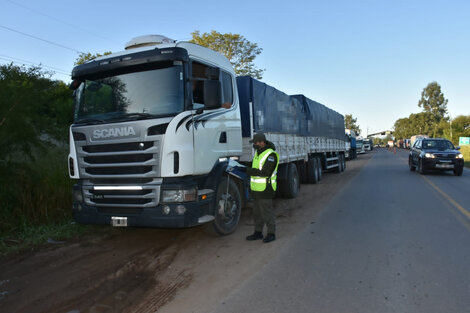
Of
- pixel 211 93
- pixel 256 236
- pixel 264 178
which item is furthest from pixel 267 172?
pixel 211 93

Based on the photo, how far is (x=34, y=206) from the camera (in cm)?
670

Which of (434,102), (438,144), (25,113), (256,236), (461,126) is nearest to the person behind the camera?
(256,236)

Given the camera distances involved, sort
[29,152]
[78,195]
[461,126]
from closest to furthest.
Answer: [78,195] → [29,152] → [461,126]

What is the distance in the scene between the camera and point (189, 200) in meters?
4.81

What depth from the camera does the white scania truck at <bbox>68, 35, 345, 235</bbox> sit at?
15.6ft

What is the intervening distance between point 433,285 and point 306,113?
9.30 m

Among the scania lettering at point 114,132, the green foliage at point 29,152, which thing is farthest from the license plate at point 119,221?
the green foliage at point 29,152

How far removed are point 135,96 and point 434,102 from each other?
10368cm

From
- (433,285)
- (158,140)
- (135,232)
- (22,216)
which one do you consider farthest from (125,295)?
(22,216)

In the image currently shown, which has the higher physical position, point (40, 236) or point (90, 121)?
point (90, 121)

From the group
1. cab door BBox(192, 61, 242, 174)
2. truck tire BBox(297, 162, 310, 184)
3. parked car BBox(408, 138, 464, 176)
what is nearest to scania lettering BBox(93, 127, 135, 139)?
cab door BBox(192, 61, 242, 174)

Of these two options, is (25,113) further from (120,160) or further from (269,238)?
(269,238)

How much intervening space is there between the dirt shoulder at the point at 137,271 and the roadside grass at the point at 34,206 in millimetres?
550

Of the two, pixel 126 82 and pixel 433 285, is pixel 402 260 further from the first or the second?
pixel 126 82
